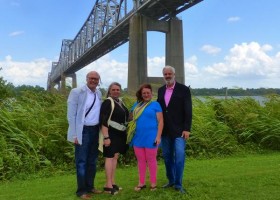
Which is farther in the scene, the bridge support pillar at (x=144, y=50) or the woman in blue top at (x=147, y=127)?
the bridge support pillar at (x=144, y=50)

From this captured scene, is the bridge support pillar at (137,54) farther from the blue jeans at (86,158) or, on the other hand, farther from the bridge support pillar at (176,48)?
the blue jeans at (86,158)

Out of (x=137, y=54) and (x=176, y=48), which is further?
(x=176, y=48)

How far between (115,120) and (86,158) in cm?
57

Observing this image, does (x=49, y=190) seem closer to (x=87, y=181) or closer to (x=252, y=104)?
(x=87, y=181)

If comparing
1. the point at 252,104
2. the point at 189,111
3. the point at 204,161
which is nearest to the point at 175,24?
the point at 252,104

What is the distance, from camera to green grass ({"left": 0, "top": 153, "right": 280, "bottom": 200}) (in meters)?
4.77

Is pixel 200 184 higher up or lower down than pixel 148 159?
lower down

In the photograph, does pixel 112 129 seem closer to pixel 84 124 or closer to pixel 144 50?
pixel 84 124

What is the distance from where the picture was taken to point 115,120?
4832mm

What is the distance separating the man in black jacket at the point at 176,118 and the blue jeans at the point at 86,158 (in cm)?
86

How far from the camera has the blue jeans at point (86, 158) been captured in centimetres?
475

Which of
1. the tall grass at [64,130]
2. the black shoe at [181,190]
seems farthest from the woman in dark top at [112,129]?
the tall grass at [64,130]

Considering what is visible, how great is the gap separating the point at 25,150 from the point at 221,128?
12.9 feet

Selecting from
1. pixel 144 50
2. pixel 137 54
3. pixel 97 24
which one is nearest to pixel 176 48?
pixel 144 50
